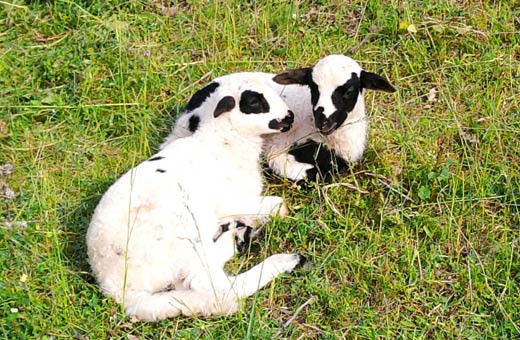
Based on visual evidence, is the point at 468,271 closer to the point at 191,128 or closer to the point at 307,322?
the point at 307,322

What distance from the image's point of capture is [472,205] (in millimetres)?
5047

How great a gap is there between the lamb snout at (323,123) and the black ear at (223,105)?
1.70ft

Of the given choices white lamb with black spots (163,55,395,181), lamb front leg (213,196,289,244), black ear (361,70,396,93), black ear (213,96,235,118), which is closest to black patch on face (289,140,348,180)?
white lamb with black spots (163,55,395,181)

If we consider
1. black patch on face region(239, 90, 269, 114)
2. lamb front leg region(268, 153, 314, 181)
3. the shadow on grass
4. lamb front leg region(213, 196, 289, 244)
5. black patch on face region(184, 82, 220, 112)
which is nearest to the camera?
the shadow on grass

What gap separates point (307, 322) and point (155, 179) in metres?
1.13

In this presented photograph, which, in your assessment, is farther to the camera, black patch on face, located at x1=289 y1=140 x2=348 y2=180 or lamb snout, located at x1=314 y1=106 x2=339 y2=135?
black patch on face, located at x1=289 y1=140 x2=348 y2=180

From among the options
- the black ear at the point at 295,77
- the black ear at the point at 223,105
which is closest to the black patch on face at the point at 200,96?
the black ear at the point at 223,105

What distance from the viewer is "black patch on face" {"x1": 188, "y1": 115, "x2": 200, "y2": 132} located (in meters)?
5.33

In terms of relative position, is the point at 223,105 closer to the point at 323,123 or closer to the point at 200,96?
the point at 200,96

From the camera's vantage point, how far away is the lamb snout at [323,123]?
5.06 meters

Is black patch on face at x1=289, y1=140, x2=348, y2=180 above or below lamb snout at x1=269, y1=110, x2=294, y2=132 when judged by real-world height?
below

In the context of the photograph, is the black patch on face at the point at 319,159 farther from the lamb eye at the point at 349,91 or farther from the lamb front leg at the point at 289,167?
the lamb eye at the point at 349,91

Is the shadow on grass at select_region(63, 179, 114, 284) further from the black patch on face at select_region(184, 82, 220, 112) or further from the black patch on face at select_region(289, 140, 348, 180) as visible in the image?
the black patch on face at select_region(289, 140, 348, 180)

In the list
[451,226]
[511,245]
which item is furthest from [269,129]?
[511,245]
